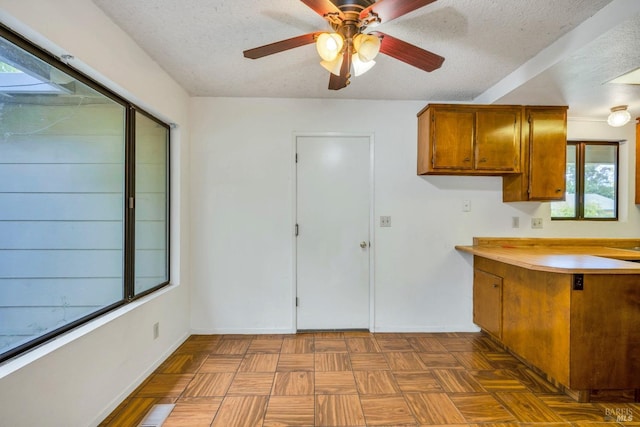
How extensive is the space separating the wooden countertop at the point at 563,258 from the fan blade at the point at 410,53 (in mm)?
1474

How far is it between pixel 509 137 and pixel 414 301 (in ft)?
5.99

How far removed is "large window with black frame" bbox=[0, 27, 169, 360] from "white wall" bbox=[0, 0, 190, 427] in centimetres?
10

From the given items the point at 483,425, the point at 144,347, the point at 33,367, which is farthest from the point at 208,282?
the point at 483,425

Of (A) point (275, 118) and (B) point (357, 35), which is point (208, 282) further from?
(B) point (357, 35)

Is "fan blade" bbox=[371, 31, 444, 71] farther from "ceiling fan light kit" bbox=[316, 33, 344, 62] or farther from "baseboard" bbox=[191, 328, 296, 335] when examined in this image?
"baseboard" bbox=[191, 328, 296, 335]

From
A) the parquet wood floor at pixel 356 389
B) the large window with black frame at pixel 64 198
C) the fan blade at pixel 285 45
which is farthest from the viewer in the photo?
the parquet wood floor at pixel 356 389

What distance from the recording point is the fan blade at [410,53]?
157cm

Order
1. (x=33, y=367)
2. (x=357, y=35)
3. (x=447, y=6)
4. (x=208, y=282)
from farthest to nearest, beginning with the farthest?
(x=208, y=282), (x=447, y=6), (x=357, y=35), (x=33, y=367)

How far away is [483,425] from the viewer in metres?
1.79

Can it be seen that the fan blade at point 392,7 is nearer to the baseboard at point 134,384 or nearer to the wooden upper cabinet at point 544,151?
the wooden upper cabinet at point 544,151

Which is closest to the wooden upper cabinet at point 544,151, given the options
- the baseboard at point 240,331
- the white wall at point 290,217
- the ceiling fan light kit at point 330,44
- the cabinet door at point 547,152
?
the cabinet door at point 547,152

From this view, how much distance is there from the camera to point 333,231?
3.13 meters

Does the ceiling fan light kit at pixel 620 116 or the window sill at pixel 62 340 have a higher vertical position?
the ceiling fan light kit at pixel 620 116

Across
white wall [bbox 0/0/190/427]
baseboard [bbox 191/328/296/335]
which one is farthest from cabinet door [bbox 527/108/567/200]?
white wall [bbox 0/0/190/427]
